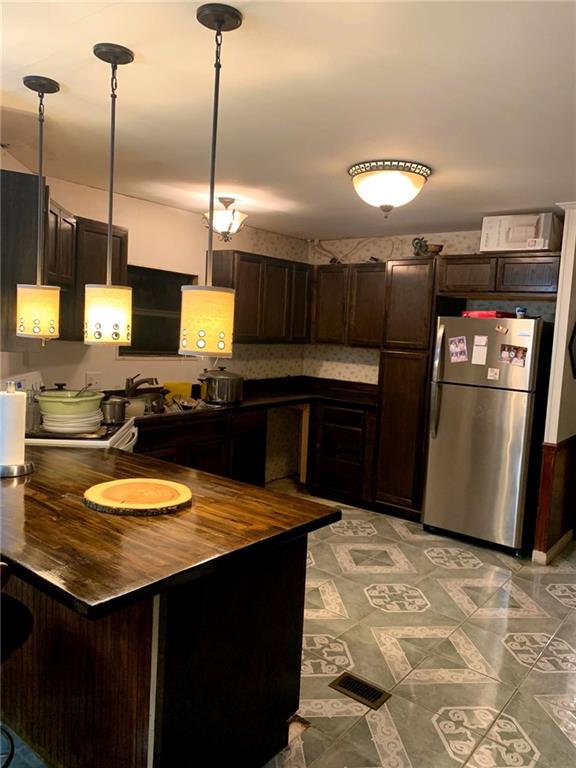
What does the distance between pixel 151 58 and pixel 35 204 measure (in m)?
1.02

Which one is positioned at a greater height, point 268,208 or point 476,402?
point 268,208

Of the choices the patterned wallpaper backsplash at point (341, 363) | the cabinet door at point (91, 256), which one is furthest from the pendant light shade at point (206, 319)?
the patterned wallpaper backsplash at point (341, 363)

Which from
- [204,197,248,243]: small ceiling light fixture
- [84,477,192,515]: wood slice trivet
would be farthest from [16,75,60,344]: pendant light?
[204,197,248,243]: small ceiling light fixture

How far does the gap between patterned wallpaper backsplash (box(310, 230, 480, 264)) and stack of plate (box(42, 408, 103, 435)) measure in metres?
3.43

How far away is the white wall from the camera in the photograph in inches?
148

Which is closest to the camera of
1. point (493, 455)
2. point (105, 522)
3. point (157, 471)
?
point (105, 522)

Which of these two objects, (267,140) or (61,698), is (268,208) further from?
(61,698)

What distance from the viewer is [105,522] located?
177 centimetres

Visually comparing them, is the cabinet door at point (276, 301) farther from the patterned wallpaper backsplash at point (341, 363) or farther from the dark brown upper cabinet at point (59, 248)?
the dark brown upper cabinet at point (59, 248)

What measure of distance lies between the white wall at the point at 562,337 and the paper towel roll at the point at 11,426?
3.34 m

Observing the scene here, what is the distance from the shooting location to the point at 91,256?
3471 mm

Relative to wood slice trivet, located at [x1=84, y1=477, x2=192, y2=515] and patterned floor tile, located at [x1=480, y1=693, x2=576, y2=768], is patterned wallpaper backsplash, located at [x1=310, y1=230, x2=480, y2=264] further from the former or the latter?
wood slice trivet, located at [x1=84, y1=477, x2=192, y2=515]

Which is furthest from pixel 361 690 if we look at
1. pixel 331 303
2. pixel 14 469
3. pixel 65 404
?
pixel 331 303

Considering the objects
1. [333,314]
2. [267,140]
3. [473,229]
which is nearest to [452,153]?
[267,140]
